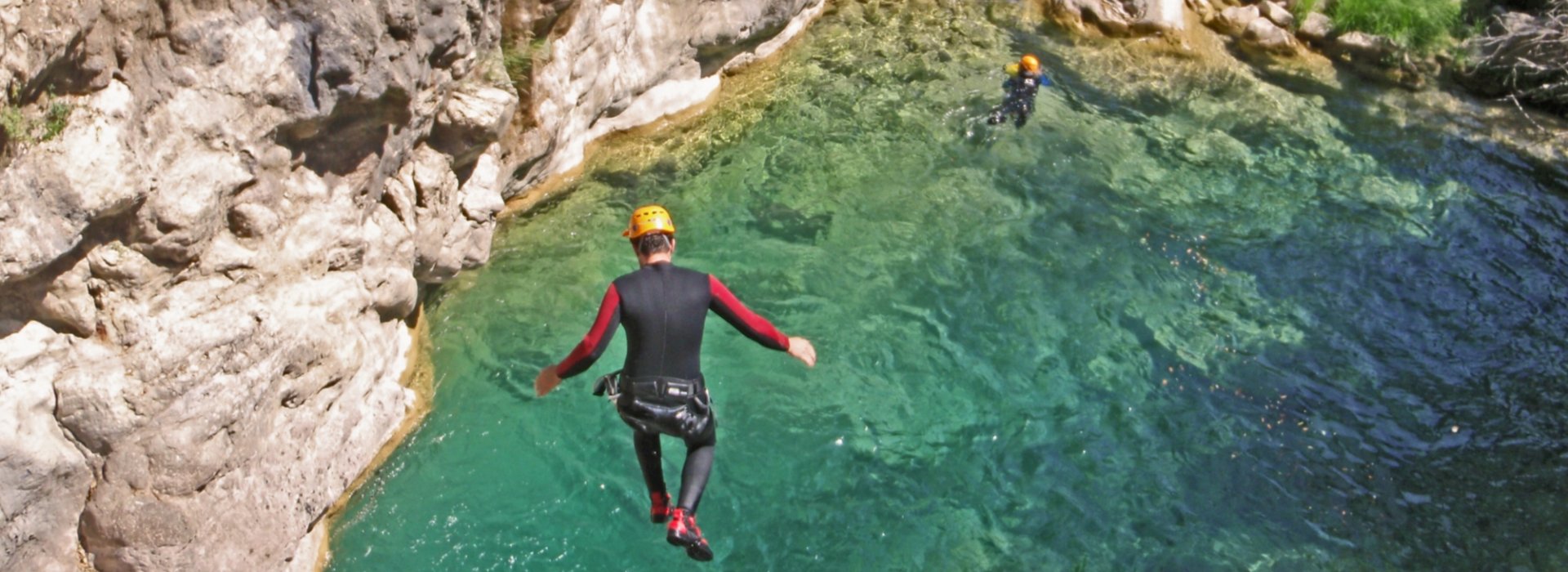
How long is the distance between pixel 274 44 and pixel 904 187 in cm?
547

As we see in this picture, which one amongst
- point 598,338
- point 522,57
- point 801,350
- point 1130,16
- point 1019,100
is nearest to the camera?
point 598,338

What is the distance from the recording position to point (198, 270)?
509 centimetres

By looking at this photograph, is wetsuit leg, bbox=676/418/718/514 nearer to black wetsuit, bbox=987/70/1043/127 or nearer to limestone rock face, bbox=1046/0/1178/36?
black wetsuit, bbox=987/70/1043/127

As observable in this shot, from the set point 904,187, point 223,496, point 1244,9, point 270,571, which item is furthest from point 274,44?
point 1244,9

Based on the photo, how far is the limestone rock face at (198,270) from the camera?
4.39 metres

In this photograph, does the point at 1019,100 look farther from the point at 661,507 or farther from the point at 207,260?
the point at 207,260

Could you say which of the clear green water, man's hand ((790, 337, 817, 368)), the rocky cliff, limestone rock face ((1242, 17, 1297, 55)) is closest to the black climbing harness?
man's hand ((790, 337, 817, 368))

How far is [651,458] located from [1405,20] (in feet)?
38.2

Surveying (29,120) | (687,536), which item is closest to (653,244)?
(687,536)

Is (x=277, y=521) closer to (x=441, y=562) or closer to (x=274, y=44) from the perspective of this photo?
(x=441, y=562)

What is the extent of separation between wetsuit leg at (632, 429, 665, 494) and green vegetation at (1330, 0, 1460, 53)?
11205 mm

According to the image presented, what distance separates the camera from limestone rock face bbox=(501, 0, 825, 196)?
8141 mm

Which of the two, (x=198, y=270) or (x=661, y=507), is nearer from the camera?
(x=198, y=270)

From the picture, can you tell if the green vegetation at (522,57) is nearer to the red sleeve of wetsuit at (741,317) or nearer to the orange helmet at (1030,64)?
the red sleeve of wetsuit at (741,317)
